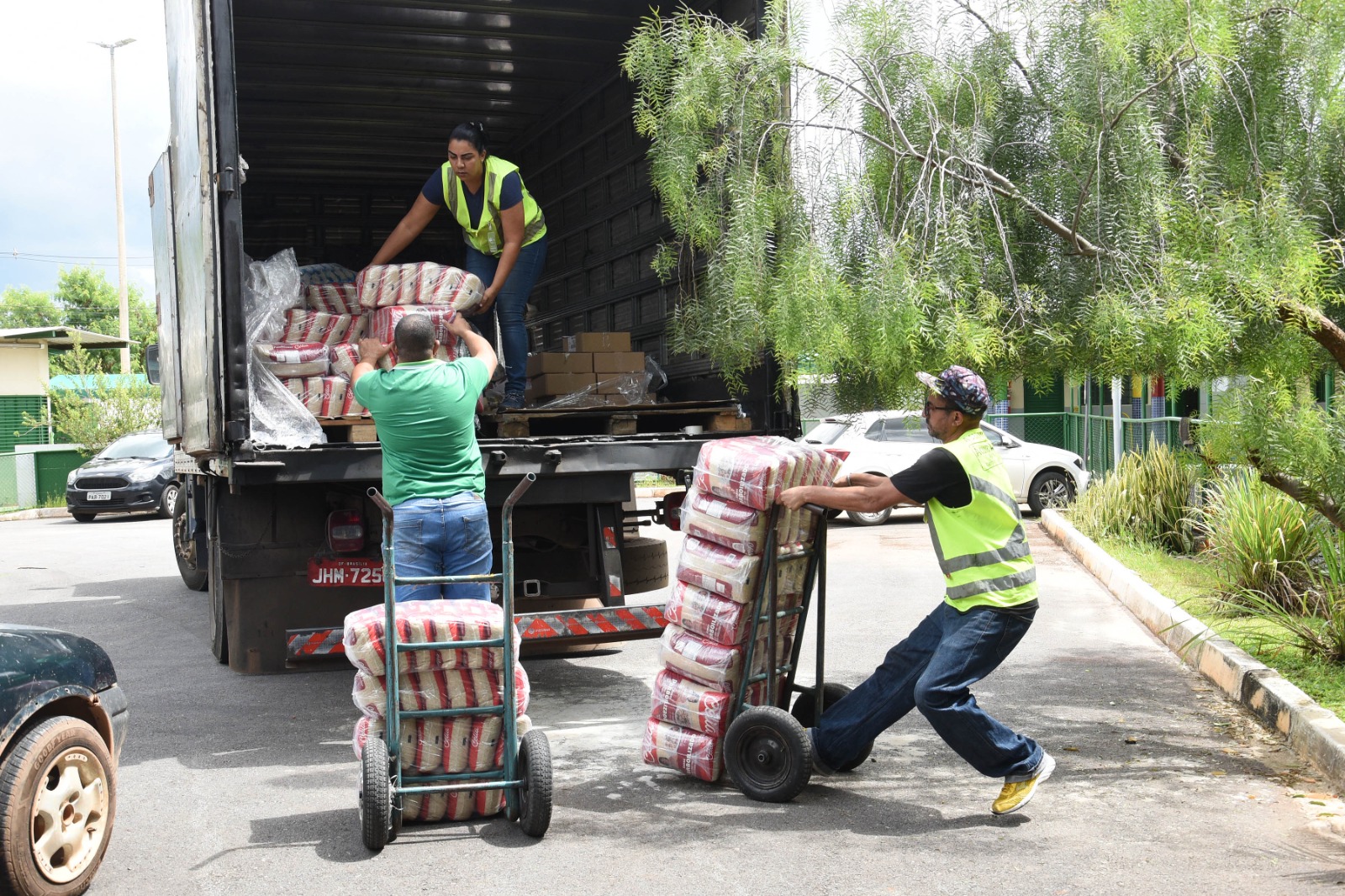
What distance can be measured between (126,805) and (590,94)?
19.6ft

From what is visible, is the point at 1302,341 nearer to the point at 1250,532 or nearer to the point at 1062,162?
the point at 1062,162

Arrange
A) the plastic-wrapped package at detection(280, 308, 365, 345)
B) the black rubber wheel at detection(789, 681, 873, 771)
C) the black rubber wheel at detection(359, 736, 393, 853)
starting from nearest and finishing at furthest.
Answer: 1. the black rubber wheel at detection(359, 736, 393, 853)
2. the black rubber wheel at detection(789, 681, 873, 771)
3. the plastic-wrapped package at detection(280, 308, 365, 345)

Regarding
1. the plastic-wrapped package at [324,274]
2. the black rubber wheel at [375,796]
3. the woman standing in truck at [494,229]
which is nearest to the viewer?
the black rubber wheel at [375,796]

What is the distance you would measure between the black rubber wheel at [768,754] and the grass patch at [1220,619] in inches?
112

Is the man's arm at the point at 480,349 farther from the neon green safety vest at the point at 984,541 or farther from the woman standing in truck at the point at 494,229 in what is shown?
the neon green safety vest at the point at 984,541

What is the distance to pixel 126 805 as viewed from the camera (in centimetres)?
509

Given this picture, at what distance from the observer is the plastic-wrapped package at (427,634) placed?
180 inches

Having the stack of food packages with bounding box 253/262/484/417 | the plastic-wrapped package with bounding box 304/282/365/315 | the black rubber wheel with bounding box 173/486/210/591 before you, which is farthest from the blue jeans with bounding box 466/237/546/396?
the black rubber wheel with bounding box 173/486/210/591

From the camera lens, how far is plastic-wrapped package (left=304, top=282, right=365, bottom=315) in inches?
296

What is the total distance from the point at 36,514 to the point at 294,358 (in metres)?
21.6

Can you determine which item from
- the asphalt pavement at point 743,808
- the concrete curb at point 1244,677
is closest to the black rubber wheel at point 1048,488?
the concrete curb at point 1244,677

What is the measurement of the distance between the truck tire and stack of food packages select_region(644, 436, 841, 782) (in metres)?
2.01

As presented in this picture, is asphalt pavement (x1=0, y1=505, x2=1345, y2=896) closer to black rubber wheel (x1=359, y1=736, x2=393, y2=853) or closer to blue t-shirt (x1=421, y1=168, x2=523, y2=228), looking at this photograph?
black rubber wheel (x1=359, y1=736, x2=393, y2=853)

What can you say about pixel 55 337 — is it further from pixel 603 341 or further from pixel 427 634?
pixel 427 634
